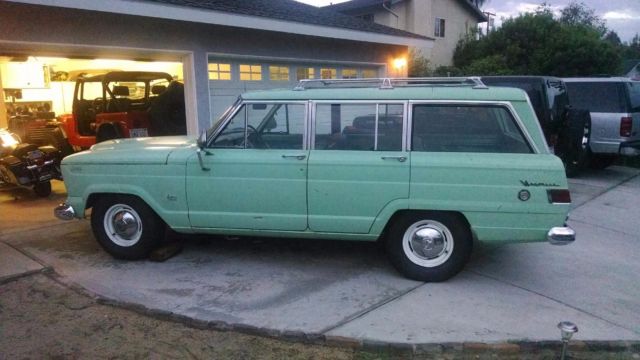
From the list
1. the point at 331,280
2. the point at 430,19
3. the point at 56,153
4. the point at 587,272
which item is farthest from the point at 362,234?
the point at 430,19

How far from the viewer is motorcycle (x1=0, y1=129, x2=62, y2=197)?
8414mm

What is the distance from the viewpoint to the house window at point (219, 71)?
32.6 ft

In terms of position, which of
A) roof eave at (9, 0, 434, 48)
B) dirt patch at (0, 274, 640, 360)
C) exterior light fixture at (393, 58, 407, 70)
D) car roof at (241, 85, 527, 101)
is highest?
roof eave at (9, 0, 434, 48)

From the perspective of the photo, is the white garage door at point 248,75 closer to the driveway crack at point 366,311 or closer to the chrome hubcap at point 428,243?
the chrome hubcap at point 428,243

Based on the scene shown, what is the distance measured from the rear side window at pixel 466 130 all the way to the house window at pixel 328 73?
7.85 m

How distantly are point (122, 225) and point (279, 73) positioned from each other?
21.8ft

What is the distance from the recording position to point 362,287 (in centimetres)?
467

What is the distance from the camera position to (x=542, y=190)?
433 centimetres

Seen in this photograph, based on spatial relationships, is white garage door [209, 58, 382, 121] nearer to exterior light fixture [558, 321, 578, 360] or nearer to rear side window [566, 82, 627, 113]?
rear side window [566, 82, 627, 113]

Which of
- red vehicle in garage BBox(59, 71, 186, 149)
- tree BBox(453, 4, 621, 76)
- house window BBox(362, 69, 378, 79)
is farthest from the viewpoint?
tree BBox(453, 4, 621, 76)

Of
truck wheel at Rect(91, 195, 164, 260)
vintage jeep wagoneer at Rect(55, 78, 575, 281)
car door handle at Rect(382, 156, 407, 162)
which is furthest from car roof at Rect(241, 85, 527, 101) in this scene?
truck wheel at Rect(91, 195, 164, 260)

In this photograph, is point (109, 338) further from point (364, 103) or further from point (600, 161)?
point (600, 161)

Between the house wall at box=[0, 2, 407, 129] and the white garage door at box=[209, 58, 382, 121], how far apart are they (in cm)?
23

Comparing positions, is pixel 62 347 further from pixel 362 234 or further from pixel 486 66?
pixel 486 66
